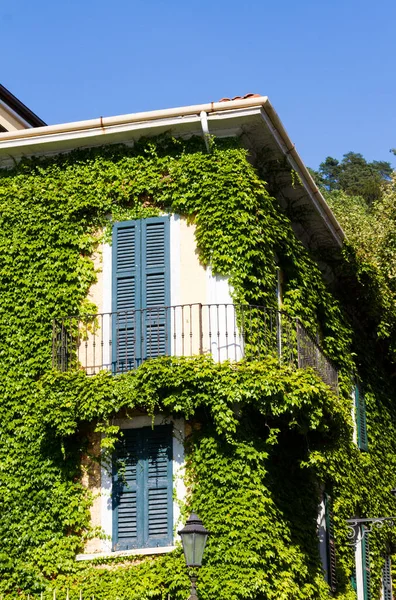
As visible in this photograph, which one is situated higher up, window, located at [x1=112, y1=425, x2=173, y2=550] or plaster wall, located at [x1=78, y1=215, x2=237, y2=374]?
plaster wall, located at [x1=78, y1=215, x2=237, y2=374]

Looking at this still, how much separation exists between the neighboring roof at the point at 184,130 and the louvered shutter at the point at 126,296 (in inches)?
58.8

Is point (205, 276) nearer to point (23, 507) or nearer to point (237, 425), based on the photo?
point (237, 425)

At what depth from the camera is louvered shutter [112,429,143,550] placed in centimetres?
1620

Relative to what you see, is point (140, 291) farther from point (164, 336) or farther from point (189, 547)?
point (189, 547)

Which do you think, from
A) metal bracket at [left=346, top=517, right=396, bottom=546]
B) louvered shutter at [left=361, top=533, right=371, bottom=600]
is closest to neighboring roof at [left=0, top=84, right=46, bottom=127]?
metal bracket at [left=346, top=517, right=396, bottom=546]

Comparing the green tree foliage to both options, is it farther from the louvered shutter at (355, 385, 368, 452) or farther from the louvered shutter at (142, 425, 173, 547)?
the louvered shutter at (142, 425, 173, 547)

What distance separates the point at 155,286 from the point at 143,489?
3.07m

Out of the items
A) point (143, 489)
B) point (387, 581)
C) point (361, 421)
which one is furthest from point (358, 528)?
point (143, 489)

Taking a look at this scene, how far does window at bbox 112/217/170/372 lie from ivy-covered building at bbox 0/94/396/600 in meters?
0.03

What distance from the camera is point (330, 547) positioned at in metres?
19.1

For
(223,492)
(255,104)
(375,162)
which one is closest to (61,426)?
(223,492)

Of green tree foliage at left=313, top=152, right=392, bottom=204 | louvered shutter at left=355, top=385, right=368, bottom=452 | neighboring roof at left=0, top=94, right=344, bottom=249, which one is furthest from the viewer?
green tree foliage at left=313, top=152, right=392, bottom=204

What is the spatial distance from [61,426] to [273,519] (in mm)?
3243

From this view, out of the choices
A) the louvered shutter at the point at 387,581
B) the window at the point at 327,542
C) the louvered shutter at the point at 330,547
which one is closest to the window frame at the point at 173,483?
the window at the point at 327,542
